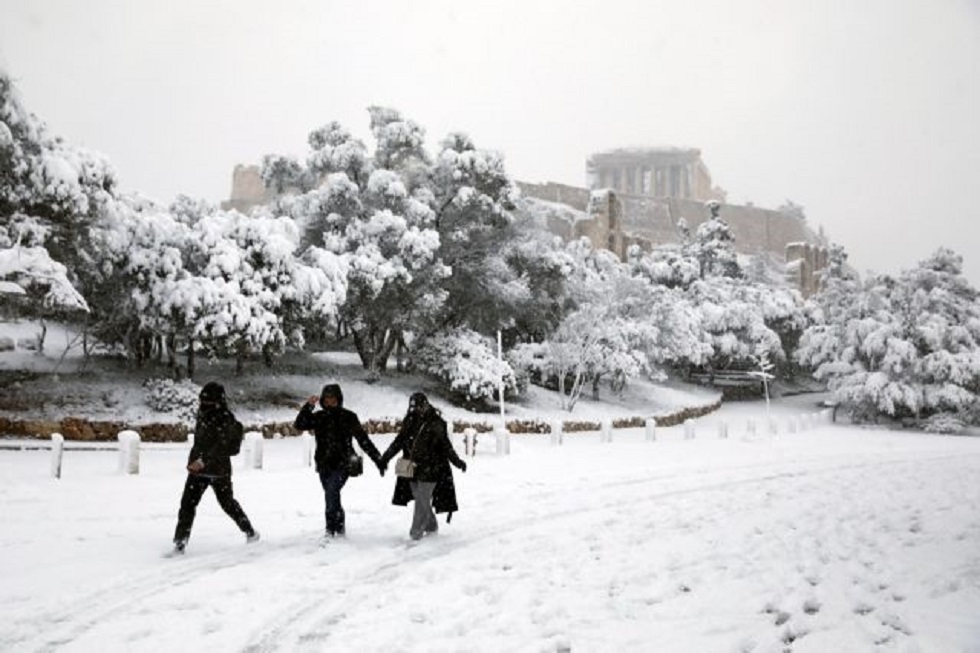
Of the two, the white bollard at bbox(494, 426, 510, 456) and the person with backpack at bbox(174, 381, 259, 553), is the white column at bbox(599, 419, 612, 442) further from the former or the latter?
the person with backpack at bbox(174, 381, 259, 553)

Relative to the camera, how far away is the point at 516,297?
27859 mm

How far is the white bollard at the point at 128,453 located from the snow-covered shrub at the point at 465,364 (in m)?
13.6

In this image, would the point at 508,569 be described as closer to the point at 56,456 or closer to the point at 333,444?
the point at 333,444

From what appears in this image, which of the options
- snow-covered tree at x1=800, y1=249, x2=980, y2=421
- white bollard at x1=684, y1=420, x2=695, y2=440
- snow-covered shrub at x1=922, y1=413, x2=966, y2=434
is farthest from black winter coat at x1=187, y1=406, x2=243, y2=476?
snow-covered shrub at x1=922, y1=413, x2=966, y2=434

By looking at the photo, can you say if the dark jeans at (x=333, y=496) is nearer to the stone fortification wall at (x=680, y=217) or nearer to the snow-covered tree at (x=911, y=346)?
the snow-covered tree at (x=911, y=346)

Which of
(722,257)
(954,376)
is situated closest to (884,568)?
(954,376)

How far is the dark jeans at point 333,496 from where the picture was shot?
297 inches

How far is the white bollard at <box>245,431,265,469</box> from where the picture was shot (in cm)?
1429

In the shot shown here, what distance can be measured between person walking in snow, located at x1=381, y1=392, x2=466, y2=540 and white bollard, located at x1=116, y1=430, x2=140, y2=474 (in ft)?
23.2

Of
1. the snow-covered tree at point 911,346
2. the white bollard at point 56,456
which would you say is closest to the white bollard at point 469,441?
the white bollard at point 56,456

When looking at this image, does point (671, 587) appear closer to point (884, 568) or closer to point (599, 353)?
point (884, 568)

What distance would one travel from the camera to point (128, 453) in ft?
41.7

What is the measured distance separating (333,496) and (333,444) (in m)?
0.56

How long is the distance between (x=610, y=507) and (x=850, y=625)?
5568 millimetres
